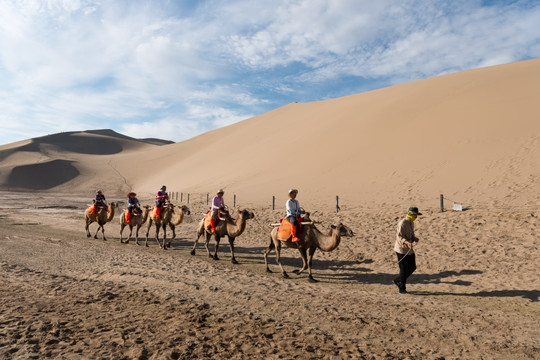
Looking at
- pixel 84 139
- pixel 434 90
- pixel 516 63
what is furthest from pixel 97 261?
pixel 84 139

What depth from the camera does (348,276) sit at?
9.23 m

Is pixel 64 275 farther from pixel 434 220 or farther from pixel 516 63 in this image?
pixel 516 63

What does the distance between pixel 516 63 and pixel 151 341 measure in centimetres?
4895

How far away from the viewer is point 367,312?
5.96m

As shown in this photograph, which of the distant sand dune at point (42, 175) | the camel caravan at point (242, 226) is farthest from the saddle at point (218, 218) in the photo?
the distant sand dune at point (42, 175)

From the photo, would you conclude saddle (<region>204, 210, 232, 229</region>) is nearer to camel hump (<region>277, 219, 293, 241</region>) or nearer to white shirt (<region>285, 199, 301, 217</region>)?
camel hump (<region>277, 219, 293, 241</region>)

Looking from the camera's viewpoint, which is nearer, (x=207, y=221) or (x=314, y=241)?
(x=314, y=241)

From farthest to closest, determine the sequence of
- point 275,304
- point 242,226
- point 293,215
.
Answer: point 242,226 < point 293,215 < point 275,304

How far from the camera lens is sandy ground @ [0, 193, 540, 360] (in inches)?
178

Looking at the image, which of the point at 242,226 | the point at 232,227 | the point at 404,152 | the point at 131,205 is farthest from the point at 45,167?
the point at 242,226

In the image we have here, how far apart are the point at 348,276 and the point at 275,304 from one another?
362 centimetres

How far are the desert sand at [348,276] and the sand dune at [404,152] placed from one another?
185 millimetres

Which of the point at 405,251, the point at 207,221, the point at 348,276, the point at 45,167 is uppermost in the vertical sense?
the point at 45,167

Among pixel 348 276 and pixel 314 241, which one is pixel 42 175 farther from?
pixel 348 276
